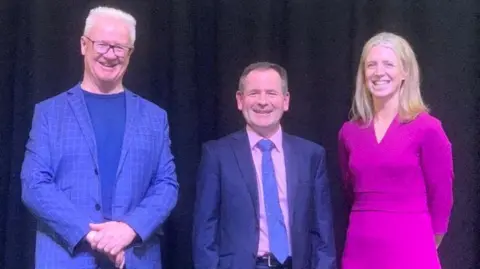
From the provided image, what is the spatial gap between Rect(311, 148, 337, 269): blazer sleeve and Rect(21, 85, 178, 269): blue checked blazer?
555 millimetres

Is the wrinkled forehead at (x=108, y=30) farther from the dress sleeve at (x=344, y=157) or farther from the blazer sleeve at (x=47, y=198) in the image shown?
the dress sleeve at (x=344, y=157)

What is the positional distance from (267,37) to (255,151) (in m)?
0.85

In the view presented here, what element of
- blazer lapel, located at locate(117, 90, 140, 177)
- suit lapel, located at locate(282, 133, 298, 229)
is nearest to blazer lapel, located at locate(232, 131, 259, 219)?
suit lapel, located at locate(282, 133, 298, 229)

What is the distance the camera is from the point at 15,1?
326 centimetres

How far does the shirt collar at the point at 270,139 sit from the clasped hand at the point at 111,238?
0.59 m

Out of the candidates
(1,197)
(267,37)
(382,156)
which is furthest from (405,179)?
(1,197)

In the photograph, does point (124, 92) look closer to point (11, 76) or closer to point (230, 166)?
point (230, 166)

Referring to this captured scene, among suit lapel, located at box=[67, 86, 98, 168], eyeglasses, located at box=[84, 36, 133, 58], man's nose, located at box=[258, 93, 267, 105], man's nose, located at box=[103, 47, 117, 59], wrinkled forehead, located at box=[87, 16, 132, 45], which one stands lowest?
suit lapel, located at box=[67, 86, 98, 168]

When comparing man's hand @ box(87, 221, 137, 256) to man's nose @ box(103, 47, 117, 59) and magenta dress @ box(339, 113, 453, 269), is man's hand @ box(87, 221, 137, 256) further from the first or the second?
magenta dress @ box(339, 113, 453, 269)

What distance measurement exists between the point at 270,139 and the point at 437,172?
64 cm

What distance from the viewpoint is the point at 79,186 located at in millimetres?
2467

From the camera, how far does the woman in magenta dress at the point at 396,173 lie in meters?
2.63

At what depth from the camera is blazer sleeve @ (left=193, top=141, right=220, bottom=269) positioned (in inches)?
102

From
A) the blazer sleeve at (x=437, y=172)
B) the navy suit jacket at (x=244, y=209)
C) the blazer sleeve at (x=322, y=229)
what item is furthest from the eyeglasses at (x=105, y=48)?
the blazer sleeve at (x=437, y=172)
